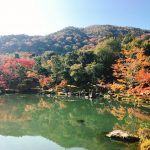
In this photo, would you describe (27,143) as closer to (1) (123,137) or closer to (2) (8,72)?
(1) (123,137)

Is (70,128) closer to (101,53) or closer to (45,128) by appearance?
(45,128)

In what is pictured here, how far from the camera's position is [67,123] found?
24.0 metres

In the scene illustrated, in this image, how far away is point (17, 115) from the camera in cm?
2841

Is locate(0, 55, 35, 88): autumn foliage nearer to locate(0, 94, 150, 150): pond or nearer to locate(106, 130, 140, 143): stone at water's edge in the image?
locate(0, 94, 150, 150): pond

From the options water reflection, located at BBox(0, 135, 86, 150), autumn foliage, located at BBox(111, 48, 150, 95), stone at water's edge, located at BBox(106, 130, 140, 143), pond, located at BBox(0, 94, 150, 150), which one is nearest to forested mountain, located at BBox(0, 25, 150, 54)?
autumn foliage, located at BBox(111, 48, 150, 95)

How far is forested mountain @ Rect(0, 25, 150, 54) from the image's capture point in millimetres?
96625

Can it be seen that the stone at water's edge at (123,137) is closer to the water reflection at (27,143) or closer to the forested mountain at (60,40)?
the water reflection at (27,143)

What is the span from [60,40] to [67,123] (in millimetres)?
80644

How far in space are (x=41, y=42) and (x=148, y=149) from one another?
89.4 m

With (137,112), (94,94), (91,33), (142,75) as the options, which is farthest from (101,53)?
(91,33)

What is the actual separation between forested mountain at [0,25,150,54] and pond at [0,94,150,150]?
58.6 m

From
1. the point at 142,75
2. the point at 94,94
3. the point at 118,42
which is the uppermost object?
the point at 118,42

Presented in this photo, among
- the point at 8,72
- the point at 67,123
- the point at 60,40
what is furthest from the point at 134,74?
the point at 60,40

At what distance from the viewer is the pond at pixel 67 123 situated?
17.8 meters
